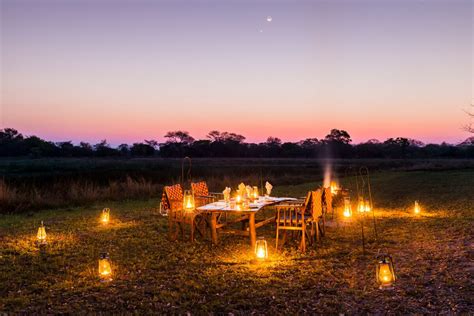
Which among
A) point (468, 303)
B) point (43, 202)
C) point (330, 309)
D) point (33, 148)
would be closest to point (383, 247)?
point (468, 303)

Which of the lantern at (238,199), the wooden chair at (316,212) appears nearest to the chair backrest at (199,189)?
the lantern at (238,199)

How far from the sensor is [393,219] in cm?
1124

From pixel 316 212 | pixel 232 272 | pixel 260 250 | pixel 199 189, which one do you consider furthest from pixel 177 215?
pixel 316 212

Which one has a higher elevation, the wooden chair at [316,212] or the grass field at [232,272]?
the wooden chair at [316,212]

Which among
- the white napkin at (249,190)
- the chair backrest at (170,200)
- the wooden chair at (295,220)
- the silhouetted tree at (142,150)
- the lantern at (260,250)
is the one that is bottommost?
the lantern at (260,250)

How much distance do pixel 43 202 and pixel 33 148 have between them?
63.9 metres

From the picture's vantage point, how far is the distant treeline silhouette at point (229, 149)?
7601cm

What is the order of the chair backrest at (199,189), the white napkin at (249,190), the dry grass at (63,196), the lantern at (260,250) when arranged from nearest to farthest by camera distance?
the lantern at (260,250), the white napkin at (249,190), the chair backrest at (199,189), the dry grass at (63,196)

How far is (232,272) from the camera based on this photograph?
638 centimetres

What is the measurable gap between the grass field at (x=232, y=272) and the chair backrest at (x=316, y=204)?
67cm

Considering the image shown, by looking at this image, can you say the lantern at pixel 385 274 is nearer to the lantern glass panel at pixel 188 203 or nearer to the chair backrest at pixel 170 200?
the lantern glass panel at pixel 188 203

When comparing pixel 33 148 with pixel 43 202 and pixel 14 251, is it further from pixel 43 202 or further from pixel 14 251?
pixel 14 251

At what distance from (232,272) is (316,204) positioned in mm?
2514

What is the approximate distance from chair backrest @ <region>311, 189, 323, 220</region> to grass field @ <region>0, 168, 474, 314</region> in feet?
2.20
